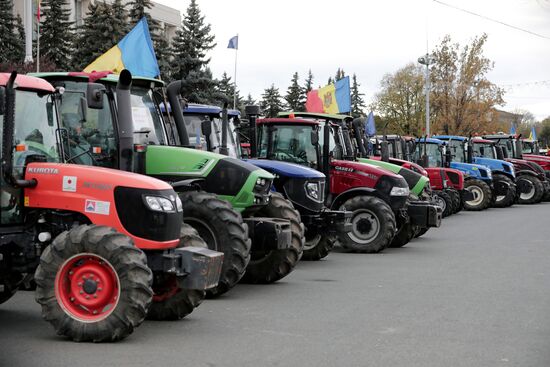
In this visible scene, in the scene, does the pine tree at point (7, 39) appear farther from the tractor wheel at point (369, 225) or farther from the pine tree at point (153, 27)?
the tractor wheel at point (369, 225)

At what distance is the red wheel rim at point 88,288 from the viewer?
831 cm

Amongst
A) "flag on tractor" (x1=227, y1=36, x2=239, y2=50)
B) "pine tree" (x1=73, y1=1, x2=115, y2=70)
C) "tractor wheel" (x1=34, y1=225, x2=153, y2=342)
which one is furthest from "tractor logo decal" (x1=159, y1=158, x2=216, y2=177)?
"pine tree" (x1=73, y1=1, x2=115, y2=70)

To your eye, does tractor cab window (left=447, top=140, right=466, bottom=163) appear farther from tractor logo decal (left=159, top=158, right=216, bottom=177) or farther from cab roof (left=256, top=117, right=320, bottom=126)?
tractor logo decal (left=159, top=158, right=216, bottom=177)

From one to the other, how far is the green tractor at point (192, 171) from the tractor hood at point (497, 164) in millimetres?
22615

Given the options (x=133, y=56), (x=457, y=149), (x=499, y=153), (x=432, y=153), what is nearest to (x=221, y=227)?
(x=133, y=56)

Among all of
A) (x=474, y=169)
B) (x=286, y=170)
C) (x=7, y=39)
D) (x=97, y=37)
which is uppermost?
(x=7, y=39)

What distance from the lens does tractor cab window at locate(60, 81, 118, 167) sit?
33.7ft

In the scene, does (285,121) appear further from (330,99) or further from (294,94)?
(294,94)

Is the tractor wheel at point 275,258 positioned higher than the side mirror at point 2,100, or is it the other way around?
the side mirror at point 2,100

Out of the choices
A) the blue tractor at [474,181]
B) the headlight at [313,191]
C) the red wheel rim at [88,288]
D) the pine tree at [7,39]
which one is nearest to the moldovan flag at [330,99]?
the blue tractor at [474,181]

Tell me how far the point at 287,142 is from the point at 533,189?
74.3 ft

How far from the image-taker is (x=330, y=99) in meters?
27.1

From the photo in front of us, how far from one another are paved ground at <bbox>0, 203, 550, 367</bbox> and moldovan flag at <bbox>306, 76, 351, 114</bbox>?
459 inches

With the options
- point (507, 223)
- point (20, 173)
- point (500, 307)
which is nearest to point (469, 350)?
point (500, 307)
